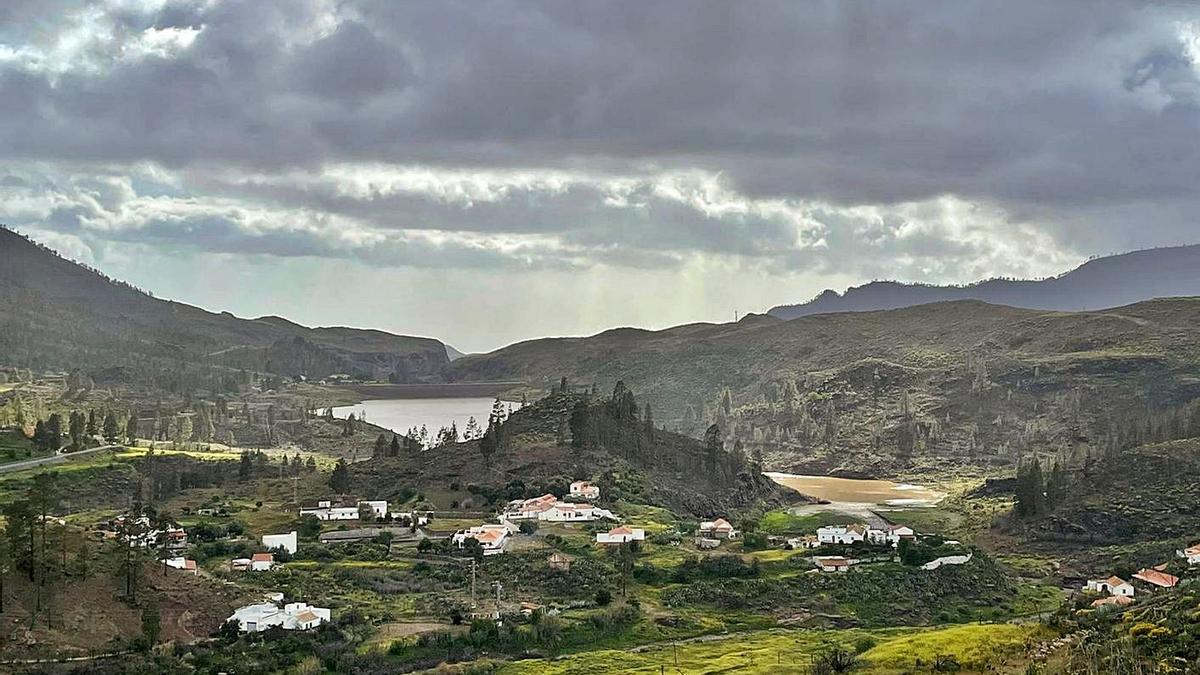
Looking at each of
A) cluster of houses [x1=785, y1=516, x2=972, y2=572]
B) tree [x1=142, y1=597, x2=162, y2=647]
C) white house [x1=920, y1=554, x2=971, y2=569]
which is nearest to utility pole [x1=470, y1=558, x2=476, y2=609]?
tree [x1=142, y1=597, x2=162, y2=647]

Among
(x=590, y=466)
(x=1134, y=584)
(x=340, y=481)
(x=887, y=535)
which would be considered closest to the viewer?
(x=1134, y=584)

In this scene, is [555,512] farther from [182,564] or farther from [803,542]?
[182,564]

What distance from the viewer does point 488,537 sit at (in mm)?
89250

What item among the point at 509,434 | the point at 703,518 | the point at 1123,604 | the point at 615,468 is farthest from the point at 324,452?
the point at 1123,604

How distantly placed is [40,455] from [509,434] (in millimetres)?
50705

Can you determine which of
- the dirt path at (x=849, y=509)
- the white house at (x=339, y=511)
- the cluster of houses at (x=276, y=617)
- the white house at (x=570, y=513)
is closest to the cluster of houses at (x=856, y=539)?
the white house at (x=570, y=513)

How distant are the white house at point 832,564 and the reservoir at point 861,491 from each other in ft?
168

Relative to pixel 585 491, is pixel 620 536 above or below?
below

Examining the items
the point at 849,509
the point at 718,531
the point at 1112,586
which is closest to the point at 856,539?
the point at 718,531

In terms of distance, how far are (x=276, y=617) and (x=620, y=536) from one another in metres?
32.1

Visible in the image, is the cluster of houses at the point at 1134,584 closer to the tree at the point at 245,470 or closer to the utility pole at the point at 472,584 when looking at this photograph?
the utility pole at the point at 472,584

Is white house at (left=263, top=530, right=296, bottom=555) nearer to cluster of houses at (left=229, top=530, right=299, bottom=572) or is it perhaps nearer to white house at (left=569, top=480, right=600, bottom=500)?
cluster of houses at (left=229, top=530, right=299, bottom=572)

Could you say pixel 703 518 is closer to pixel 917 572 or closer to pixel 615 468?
pixel 615 468

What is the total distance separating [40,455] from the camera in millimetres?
124188
